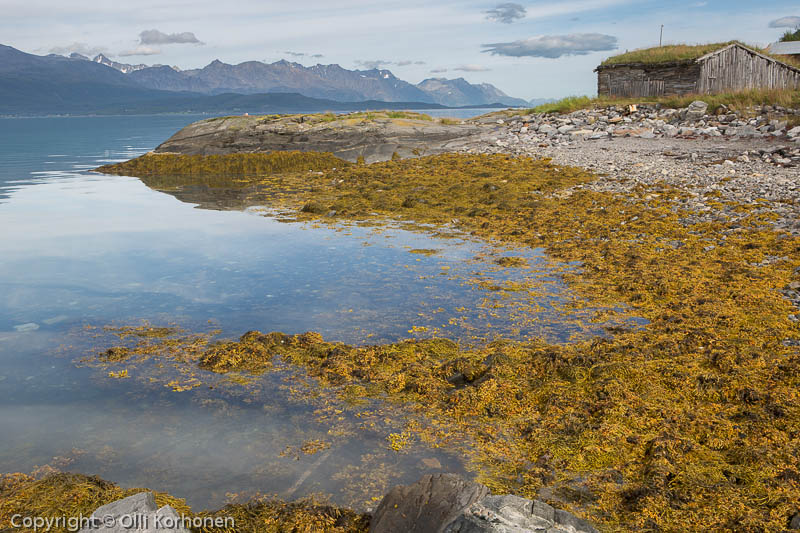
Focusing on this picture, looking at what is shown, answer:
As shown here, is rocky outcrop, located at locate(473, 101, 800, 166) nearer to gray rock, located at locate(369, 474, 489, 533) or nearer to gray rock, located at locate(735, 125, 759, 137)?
gray rock, located at locate(735, 125, 759, 137)

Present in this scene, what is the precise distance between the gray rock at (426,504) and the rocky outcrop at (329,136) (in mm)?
25471

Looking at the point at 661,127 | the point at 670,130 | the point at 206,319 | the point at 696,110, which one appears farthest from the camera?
the point at 696,110

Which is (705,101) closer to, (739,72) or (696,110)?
(696,110)

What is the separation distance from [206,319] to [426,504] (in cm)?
611

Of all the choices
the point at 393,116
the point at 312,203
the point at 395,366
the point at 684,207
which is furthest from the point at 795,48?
the point at 395,366

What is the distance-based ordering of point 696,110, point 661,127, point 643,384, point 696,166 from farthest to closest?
point 696,110, point 661,127, point 696,166, point 643,384

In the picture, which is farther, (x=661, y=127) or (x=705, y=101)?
(x=705, y=101)

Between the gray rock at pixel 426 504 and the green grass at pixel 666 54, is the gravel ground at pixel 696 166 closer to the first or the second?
the gray rock at pixel 426 504

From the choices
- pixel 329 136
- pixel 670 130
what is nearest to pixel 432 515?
pixel 670 130

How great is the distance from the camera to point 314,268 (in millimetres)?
11727

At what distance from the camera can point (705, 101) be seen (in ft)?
97.9

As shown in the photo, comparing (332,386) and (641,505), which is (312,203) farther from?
(641,505)

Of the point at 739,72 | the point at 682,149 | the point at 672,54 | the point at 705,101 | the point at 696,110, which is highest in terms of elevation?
the point at 672,54

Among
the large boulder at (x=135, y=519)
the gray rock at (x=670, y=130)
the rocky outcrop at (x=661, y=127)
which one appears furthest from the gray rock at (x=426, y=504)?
the gray rock at (x=670, y=130)
